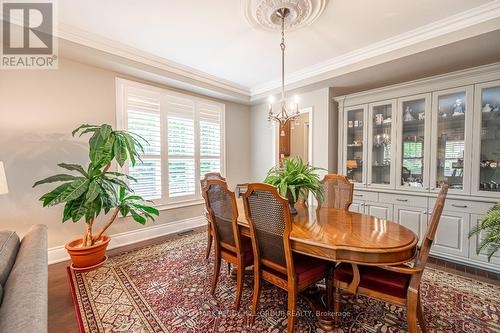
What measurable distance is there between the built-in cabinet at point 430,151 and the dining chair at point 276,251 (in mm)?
2141

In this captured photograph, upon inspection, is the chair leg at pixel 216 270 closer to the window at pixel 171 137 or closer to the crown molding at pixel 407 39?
the window at pixel 171 137

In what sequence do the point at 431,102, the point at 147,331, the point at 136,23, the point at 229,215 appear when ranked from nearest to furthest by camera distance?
1. the point at 147,331
2. the point at 229,215
3. the point at 136,23
4. the point at 431,102

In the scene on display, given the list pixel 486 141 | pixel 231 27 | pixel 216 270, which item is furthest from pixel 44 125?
pixel 486 141

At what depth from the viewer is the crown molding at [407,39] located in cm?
209

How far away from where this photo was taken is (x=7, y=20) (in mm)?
2199

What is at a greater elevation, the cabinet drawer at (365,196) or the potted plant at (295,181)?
the potted plant at (295,181)

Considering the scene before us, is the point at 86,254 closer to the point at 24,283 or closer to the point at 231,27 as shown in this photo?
the point at 24,283

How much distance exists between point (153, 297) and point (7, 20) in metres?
3.14

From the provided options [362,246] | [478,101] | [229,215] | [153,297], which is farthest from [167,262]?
[478,101]

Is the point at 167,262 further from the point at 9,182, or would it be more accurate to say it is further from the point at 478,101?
the point at 478,101

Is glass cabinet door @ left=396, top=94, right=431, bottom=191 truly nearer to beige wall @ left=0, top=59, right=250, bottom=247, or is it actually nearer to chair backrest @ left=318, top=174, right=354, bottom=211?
chair backrest @ left=318, top=174, right=354, bottom=211

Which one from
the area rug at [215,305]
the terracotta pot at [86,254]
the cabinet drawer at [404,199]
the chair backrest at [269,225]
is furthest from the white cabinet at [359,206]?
the terracotta pot at [86,254]

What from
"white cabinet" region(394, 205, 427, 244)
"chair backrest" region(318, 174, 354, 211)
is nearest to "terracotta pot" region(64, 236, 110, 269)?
"chair backrest" region(318, 174, 354, 211)

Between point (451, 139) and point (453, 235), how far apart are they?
125 centimetres
